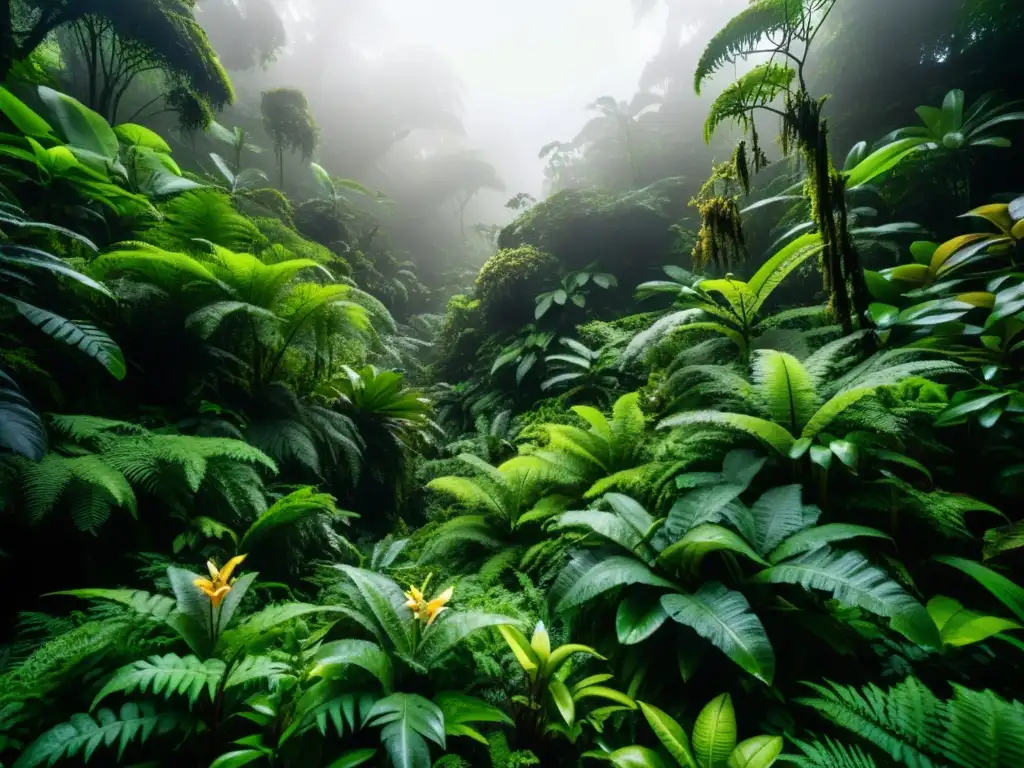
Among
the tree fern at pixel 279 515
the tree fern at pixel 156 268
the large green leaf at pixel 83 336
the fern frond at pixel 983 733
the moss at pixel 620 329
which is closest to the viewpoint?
the fern frond at pixel 983 733

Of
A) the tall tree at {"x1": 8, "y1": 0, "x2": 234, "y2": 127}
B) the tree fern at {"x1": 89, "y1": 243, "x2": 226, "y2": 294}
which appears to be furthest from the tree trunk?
the tree fern at {"x1": 89, "y1": 243, "x2": 226, "y2": 294}

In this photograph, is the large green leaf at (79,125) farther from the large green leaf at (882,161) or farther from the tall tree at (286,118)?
the tall tree at (286,118)

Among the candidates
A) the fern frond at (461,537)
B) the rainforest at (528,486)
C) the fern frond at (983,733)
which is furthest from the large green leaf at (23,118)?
the fern frond at (983,733)

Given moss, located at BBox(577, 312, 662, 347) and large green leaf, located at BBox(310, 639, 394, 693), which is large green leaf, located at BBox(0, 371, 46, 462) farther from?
moss, located at BBox(577, 312, 662, 347)

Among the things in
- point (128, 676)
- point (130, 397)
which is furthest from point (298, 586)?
point (130, 397)

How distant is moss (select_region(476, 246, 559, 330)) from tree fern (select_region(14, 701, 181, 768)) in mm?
5903

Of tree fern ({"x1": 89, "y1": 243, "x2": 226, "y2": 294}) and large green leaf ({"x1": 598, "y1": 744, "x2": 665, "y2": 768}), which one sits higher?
tree fern ({"x1": 89, "y1": 243, "x2": 226, "y2": 294})

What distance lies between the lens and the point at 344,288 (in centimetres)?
300

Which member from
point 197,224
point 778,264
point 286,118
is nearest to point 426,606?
point 778,264

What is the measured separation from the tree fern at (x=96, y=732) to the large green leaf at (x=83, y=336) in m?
1.20

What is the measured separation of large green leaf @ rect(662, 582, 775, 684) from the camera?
3.80ft

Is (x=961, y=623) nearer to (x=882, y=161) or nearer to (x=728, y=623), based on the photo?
(x=728, y=623)

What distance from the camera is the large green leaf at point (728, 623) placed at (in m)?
1.16

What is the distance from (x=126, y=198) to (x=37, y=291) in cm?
114
